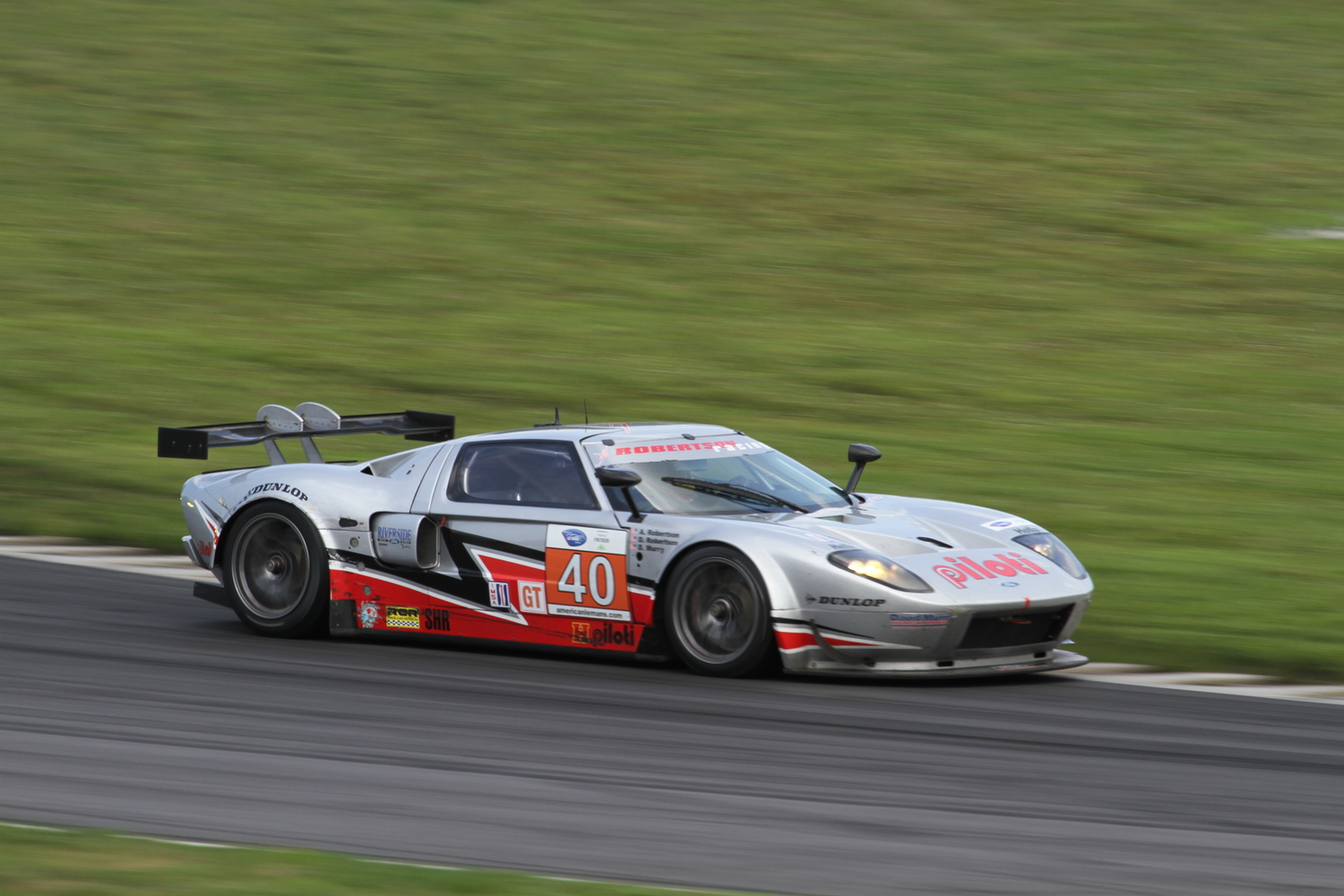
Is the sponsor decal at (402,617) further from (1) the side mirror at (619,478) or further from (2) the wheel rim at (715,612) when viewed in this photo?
(2) the wheel rim at (715,612)

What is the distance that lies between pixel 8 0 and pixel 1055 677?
29356 millimetres

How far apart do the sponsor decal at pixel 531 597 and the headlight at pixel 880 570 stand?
1457 mm

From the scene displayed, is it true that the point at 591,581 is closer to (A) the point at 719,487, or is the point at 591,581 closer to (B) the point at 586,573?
(B) the point at 586,573

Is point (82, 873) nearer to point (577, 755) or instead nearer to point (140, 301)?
point (577, 755)

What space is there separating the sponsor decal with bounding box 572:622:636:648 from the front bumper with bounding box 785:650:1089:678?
0.78 meters

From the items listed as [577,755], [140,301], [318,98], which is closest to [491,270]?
[140,301]

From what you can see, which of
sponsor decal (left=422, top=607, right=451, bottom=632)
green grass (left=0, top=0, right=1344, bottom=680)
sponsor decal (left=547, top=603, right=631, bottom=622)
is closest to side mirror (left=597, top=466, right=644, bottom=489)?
sponsor decal (left=547, top=603, right=631, bottom=622)

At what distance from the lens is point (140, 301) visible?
18.7 metres

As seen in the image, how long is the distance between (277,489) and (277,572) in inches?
17.2

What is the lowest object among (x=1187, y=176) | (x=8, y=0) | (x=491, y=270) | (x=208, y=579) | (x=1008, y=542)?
(x=208, y=579)

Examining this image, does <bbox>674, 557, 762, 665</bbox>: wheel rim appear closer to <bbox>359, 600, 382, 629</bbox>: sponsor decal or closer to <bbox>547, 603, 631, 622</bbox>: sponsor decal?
<bbox>547, 603, 631, 622</bbox>: sponsor decal

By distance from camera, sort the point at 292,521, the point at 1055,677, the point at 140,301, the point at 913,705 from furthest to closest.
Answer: the point at 140,301 < the point at 292,521 < the point at 1055,677 < the point at 913,705

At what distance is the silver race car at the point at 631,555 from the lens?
7277mm

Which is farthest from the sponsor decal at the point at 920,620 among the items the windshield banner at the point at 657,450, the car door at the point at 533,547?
A: the windshield banner at the point at 657,450
